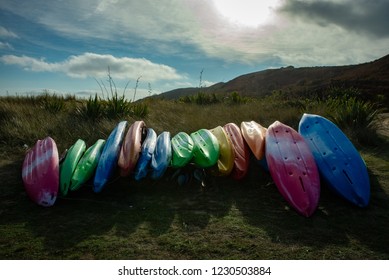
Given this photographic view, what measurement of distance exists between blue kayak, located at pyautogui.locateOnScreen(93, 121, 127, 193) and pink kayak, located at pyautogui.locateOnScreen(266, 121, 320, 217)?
1625 millimetres

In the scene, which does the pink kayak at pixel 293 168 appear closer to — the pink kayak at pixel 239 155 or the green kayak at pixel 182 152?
the pink kayak at pixel 239 155

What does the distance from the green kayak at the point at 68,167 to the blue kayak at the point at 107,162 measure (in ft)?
0.83

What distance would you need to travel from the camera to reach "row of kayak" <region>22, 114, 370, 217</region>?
2.97m

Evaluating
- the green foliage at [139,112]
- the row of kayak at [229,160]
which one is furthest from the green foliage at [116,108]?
the row of kayak at [229,160]

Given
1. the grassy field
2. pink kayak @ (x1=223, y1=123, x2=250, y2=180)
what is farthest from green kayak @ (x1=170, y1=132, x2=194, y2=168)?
pink kayak @ (x1=223, y1=123, x2=250, y2=180)

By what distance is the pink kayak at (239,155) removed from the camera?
3.39 metres

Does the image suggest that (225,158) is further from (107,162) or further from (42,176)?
(42,176)

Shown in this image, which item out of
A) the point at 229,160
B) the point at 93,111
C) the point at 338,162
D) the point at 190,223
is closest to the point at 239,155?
the point at 229,160

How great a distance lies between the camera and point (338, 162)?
3.19 m

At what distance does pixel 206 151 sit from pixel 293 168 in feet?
3.07

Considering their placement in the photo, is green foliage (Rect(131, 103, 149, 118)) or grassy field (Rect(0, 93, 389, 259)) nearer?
grassy field (Rect(0, 93, 389, 259))

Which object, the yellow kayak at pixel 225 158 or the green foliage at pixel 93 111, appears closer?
the yellow kayak at pixel 225 158

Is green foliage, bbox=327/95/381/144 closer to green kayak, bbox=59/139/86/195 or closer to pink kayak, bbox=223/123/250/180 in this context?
pink kayak, bbox=223/123/250/180
